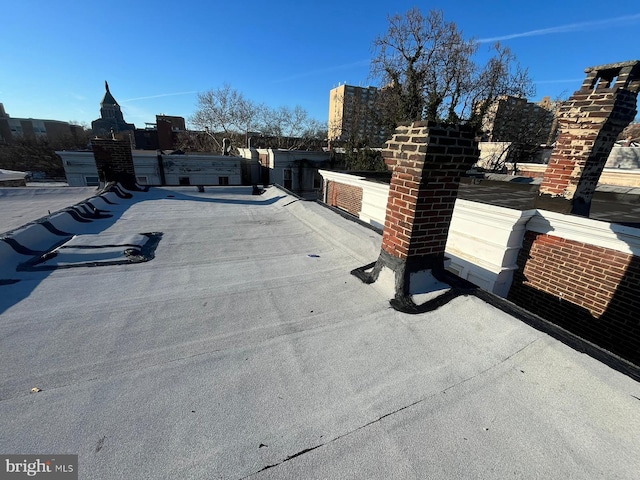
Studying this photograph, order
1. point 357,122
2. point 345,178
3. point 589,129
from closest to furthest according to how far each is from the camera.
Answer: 1. point 589,129
2. point 345,178
3. point 357,122

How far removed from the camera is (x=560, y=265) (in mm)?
4973

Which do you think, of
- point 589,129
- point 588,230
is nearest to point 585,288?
point 588,230

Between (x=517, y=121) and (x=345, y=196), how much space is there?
67.1 ft

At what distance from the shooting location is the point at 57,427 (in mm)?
1452

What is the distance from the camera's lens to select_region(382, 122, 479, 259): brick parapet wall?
8.63 ft

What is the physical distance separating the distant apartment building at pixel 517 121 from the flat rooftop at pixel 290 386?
25775 millimetres

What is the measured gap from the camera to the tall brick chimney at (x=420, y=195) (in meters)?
2.65

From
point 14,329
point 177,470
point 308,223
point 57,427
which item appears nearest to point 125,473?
point 177,470

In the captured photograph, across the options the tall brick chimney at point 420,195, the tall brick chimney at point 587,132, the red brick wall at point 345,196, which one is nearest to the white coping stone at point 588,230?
the tall brick chimney at point 587,132

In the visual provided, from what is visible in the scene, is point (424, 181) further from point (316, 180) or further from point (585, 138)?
point (316, 180)

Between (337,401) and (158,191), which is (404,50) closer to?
(158,191)

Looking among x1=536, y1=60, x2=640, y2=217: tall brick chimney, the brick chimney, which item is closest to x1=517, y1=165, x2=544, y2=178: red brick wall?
x1=536, y1=60, x2=640, y2=217: tall brick chimney

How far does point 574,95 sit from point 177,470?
25.7 feet

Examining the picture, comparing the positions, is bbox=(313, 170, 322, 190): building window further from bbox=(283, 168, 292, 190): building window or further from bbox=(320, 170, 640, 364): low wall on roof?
bbox=(320, 170, 640, 364): low wall on roof
